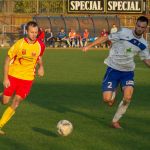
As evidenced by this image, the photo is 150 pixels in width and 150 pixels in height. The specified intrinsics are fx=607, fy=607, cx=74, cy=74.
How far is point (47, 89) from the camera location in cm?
1794

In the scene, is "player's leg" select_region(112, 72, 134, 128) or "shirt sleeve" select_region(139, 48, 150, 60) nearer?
"player's leg" select_region(112, 72, 134, 128)

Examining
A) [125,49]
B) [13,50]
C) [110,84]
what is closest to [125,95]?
[110,84]

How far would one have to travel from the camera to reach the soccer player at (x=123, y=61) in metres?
11.4

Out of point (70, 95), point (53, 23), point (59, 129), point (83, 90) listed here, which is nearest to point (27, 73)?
point (59, 129)

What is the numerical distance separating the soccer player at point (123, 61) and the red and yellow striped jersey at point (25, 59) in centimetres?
104

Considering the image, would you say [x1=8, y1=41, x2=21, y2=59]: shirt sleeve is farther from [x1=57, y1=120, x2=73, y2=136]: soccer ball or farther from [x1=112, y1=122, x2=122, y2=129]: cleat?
[x1=112, y1=122, x2=122, y2=129]: cleat

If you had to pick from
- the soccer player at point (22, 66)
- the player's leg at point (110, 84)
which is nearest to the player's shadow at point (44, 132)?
the soccer player at point (22, 66)

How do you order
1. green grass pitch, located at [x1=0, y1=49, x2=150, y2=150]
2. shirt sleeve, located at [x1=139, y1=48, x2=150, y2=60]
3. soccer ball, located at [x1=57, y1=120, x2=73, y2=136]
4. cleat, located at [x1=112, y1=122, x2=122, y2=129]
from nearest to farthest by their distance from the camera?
green grass pitch, located at [x1=0, y1=49, x2=150, y2=150] → soccer ball, located at [x1=57, y1=120, x2=73, y2=136] → cleat, located at [x1=112, y1=122, x2=122, y2=129] → shirt sleeve, located at [x1=139, y1=48, x2=150, y2=60]

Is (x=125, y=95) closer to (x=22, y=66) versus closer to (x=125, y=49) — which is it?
(x=125, y=49)

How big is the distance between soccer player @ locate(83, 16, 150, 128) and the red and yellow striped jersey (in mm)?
1036

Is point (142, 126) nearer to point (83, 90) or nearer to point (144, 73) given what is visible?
point (83, 90)

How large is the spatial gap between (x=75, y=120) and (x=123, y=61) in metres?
1.57

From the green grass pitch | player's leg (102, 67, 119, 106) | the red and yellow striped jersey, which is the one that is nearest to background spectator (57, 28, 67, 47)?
the green grass pitch

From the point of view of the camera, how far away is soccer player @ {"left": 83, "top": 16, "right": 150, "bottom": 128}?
37.4ft
